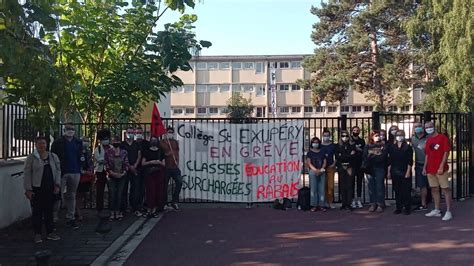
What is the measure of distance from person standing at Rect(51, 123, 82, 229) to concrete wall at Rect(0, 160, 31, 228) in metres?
1.10

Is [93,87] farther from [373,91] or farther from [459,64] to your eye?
[373,91]

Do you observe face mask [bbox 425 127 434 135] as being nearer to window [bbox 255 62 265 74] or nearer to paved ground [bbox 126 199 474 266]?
paved ground [bbox 126 199 474 266]

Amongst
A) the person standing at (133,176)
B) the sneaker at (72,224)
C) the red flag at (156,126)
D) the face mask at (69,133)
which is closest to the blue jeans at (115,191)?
the person standing at (133,176)

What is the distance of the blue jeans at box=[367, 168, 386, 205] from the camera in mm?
12211

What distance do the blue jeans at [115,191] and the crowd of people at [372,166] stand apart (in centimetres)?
436

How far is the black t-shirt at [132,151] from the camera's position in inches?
462

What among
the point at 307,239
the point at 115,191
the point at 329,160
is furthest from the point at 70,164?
the point at 329,160

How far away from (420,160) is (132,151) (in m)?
6.58

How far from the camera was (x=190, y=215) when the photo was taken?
12188 millimetres

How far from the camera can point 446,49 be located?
92.9 ft

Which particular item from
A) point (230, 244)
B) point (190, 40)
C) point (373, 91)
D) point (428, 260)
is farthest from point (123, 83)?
point (373, 91)

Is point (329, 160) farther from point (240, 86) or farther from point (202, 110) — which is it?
point (202, 110)

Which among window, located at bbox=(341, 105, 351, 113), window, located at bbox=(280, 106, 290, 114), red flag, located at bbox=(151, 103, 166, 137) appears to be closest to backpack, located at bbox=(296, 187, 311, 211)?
red flag, located at bbox=(151, 103, 166, 137)

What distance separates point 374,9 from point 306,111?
36.7m
